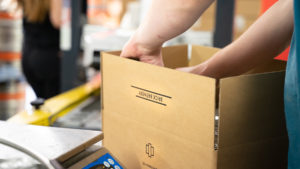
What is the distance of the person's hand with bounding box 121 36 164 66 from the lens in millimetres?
1154

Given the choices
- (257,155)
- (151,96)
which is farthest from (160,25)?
(257,155)

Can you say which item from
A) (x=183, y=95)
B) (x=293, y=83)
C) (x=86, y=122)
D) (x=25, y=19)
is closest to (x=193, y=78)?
(x=183, y=95)

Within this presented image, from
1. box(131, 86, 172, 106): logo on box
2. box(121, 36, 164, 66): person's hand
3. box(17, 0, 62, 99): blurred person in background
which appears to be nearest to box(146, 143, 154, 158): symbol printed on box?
box(131, 86, 172, 106): logo on box

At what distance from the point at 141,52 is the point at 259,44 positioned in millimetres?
331

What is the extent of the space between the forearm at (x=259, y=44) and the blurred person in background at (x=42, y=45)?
2365 millimetres

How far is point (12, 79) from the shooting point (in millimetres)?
5082

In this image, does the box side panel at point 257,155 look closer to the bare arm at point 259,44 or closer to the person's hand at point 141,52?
the bare arm at point 259,44

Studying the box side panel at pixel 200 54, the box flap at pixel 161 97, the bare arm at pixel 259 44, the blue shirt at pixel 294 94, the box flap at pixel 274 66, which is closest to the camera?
the blue shirt at pixel 294 94

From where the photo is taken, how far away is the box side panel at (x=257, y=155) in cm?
96

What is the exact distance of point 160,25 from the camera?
1.07 meters

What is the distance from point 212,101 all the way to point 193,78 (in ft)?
0.24

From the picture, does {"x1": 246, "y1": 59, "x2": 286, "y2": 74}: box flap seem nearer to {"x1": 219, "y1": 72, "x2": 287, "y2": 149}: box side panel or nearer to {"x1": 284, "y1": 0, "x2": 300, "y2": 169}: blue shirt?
{"x1": 219, "y1": 72, "x2": 287, "y2": 149}: box side panel

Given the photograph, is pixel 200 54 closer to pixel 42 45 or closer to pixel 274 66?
pixel 274 66

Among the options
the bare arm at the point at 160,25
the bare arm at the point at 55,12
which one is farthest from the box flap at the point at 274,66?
the bare arm at the point at 55,12
